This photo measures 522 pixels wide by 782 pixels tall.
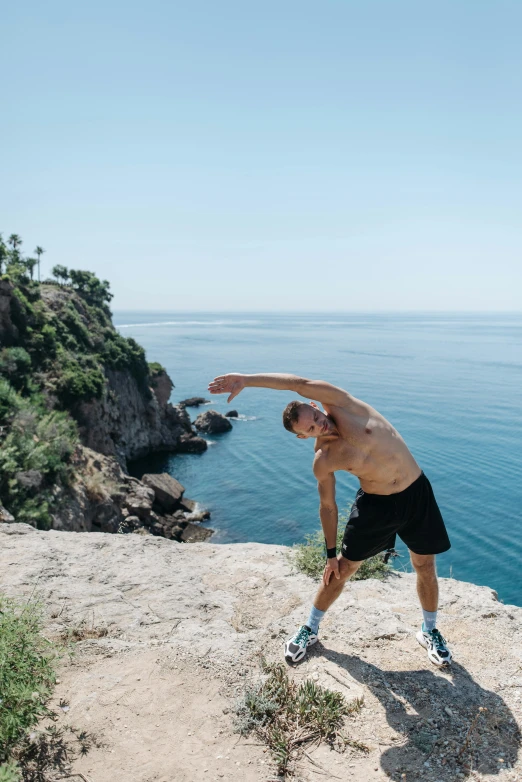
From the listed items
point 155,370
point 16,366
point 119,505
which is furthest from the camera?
point 155,370

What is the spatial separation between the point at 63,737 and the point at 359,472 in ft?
9.75

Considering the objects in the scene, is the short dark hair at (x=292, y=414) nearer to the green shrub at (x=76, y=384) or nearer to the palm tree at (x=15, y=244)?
the green shrub at (x=76, y=384)

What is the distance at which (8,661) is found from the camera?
3.38 meters

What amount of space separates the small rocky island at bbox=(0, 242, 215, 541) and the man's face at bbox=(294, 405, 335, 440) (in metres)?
7.96

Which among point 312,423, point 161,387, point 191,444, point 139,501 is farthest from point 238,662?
point 161,387

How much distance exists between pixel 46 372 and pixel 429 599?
2901 centimetres

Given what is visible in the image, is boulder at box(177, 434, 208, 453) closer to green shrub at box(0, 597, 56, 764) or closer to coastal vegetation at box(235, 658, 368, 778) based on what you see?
coastal vegetation at box(235, 658, 368, 778)

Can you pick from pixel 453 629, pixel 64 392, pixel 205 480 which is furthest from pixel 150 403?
pixel 453 629

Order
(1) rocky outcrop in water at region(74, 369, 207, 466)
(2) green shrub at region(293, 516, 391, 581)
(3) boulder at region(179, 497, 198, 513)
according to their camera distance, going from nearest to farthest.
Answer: (2) green shrub at region(293, 516, 391, 581), (3) boulder at region(179, 497, 198, 513), (1) rocky outcrop in water at region(74, 369, 207, 466)

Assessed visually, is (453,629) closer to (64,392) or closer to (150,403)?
(64,392)

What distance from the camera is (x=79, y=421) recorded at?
30.3 meters

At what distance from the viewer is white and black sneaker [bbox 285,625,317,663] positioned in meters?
4.45

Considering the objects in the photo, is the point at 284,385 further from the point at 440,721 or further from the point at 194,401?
the point at 194,401

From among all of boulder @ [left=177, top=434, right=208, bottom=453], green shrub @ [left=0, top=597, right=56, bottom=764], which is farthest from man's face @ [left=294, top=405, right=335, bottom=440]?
boulder @ [left=177, top=434, right=208, bottom=453]
